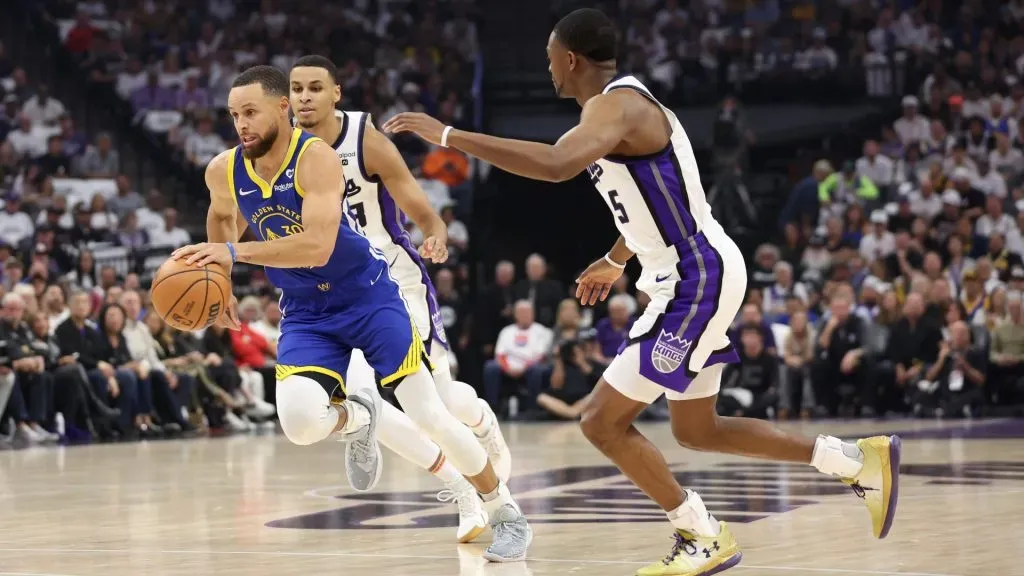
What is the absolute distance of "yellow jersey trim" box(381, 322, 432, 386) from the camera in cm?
616

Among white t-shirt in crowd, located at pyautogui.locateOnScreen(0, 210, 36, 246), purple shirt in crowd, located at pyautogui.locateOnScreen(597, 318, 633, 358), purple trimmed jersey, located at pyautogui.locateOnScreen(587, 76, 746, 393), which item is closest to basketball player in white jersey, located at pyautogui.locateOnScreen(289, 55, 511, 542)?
purple trimmed jersey, located at pyautogui.locateOnScreen(587, 76, 746, 393)

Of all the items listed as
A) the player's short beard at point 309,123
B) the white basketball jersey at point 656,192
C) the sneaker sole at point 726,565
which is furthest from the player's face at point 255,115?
the sneaker sole at point 726,565

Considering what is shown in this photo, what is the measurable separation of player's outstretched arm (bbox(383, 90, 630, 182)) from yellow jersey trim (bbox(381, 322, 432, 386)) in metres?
1.28

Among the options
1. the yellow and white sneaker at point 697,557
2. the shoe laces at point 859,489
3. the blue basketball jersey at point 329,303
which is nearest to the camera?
the yellow and white sneaker at point 697,557

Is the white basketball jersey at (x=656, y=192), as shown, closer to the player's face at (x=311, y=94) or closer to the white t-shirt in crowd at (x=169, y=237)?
the player's face at (x=311, y=94)

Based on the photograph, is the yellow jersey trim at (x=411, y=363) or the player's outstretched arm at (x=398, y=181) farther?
the player's outstretched arm at (x=398, y=181)

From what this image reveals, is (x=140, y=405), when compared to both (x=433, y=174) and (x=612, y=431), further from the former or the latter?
(x=612, y=431)

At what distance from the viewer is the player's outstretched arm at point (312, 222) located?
219 inches

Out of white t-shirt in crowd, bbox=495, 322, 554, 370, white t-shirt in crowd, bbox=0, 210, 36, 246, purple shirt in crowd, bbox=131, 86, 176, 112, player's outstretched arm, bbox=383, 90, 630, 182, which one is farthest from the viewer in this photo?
purple shirt in crowd, bbox=131, 86, 176, 112

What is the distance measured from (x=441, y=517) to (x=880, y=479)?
2457mm

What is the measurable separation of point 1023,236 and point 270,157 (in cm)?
1330

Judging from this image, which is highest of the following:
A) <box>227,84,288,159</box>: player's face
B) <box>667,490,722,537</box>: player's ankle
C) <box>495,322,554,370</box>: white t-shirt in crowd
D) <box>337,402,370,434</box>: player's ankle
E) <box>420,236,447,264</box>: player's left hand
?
<box>227,84,288,159</box>: player's face

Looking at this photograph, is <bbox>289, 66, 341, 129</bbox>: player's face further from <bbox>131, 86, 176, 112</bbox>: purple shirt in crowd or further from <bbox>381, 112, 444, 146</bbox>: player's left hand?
<bbox>131, 86, 176, 112</bbox>: purple shirt in crowd

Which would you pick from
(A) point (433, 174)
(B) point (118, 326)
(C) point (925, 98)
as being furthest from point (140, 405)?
(C) point (925, 98)
